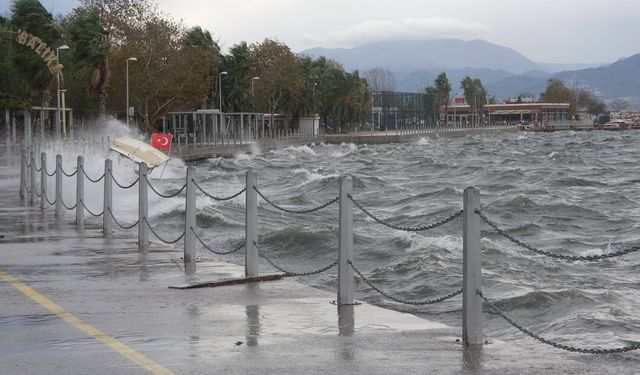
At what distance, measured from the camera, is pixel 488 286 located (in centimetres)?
1530

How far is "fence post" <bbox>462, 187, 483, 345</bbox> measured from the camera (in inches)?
328

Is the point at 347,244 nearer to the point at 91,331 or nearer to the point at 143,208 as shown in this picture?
the point at 91,331

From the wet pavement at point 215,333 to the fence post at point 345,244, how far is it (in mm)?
166

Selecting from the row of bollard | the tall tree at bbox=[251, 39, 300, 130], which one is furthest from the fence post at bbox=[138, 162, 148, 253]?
the tall tree at bbox=[251, 39, 300, 130]

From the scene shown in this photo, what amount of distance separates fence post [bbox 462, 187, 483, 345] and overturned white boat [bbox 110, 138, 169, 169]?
28105 millimetres

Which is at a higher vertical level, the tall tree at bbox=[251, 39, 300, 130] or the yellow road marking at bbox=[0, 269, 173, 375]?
the tall tree at bbox=[251, 39, 300, 130]

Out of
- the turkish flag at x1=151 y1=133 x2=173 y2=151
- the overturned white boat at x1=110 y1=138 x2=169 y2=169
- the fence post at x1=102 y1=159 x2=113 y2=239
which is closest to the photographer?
the fence post at x1=102 y1=159 x2=113 y2=239

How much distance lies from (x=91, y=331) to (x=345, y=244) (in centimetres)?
260

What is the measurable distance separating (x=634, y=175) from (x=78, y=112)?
46910 mm

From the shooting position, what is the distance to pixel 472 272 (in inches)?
330

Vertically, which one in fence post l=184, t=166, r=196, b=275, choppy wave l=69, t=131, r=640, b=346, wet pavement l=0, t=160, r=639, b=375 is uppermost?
fence post l=184, t=166, r=196, b=275

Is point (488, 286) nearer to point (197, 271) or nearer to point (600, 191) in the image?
point (197, 271)

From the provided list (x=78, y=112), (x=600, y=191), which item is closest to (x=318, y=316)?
(x=600, y=191)

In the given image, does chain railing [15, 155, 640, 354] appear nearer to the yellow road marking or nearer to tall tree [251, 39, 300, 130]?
the yellow road marking
